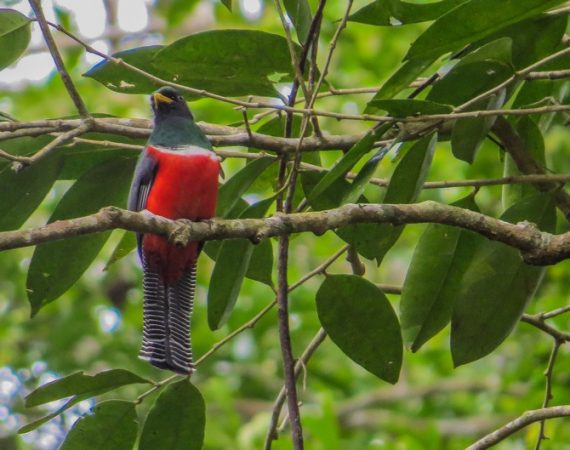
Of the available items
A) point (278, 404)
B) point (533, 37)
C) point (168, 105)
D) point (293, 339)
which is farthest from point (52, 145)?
point (293, 339)

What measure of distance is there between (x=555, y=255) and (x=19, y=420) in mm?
6250

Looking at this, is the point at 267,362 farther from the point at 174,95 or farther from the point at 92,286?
the point at 174,95

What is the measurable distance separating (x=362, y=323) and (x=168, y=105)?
1.50 metres

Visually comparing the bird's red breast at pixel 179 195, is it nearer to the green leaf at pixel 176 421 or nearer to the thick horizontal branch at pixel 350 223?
the green leaf at pixel 176 421

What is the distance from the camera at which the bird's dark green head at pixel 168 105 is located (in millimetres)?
3971

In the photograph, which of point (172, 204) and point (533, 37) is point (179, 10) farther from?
point (533, 37)

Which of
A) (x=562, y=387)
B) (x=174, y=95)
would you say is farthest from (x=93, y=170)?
(x=562, y=387)

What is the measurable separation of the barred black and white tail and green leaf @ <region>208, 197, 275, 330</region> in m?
0.19

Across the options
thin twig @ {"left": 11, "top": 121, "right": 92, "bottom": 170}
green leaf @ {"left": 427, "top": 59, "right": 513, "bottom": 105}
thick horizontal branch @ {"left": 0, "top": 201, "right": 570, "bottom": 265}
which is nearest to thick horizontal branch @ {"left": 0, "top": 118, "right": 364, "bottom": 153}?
thin twig @ {"left": 11, "top": 121, "right": 92, "bottom": 170}

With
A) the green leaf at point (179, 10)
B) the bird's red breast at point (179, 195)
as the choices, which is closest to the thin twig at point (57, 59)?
the bird's red breast at point (179, 195)

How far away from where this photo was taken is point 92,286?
30.0 ft

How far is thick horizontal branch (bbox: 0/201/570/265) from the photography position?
7.82ft

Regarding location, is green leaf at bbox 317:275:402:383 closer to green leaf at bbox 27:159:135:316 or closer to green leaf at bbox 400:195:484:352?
green leaf at bbox 400:195:484:352

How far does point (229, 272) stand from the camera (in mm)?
2953
